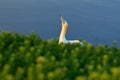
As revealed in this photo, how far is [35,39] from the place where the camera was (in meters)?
7.08

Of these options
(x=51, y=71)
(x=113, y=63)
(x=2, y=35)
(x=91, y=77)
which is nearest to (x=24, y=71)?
(x=51, y=71)

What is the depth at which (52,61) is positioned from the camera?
5449 mm

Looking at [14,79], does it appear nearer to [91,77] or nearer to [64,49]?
[91,77]

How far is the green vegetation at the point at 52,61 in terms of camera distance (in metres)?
5.00

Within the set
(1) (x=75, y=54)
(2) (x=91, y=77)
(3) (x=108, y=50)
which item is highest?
(3) (x=108, y=50)

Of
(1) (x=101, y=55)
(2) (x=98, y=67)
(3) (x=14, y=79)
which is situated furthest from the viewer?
(1) (x=101, y=55)

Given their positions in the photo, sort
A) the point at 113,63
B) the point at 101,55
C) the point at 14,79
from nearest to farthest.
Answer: the point at 14,79
the point at 113,63
the point at 101,55

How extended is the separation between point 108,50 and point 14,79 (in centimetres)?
225

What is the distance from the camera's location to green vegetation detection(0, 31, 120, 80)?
5.00 m

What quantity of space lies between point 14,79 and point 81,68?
1075 millimetres

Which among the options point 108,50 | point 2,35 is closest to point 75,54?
point 108,50

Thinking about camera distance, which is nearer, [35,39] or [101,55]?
[101,55]

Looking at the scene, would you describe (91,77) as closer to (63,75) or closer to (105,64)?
(63,75)

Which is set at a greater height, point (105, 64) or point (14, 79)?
point (105, 64)
